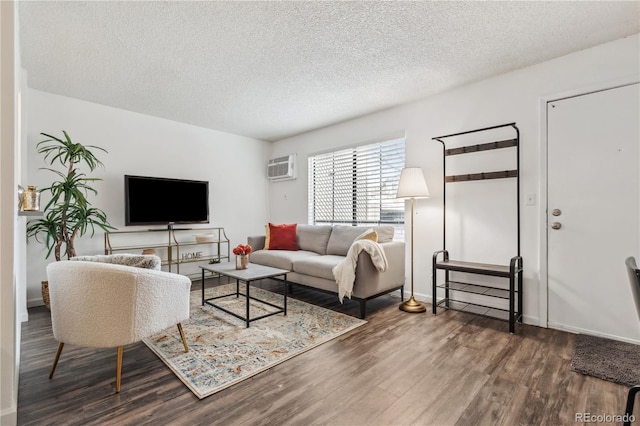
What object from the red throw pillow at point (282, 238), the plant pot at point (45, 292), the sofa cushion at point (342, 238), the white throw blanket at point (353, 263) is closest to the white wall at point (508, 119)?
the sofa cushion at point (342, 238)

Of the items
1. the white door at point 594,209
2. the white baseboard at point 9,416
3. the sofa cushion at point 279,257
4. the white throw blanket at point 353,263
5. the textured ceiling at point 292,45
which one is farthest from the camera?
the sofa cushion at point 279,257

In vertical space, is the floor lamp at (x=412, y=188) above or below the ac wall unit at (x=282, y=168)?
below

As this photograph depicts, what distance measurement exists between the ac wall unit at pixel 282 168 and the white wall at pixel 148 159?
223 mm

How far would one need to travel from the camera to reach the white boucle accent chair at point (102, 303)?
71.2 inches

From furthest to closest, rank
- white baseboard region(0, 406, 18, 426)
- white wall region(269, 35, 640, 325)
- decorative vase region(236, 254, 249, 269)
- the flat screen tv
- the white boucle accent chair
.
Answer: the flat screen tv < decorative vase region(236, 254, 249, 269) < white wall region(269, 35, 640, 325) < the white boucle accent chair < white baseboard region(0, 406, 18, 426)

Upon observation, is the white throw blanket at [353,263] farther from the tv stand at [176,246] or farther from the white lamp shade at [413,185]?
the tv stand at [176,246]

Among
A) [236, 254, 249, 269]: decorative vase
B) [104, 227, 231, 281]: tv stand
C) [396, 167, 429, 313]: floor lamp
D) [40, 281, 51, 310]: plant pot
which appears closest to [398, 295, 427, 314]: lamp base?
[396, 167, 429, 313]: floor lamp

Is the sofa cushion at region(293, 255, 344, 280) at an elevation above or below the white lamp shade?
below

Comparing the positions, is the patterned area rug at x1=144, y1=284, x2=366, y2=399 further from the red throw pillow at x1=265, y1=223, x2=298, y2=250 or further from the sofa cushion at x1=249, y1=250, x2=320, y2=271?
the red throw pillow at x1=265, y1=223, x2=298, y2=250

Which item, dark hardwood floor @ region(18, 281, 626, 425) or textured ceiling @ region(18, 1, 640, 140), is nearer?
dark hardwood floor @ region(18, 281, 626, 425)

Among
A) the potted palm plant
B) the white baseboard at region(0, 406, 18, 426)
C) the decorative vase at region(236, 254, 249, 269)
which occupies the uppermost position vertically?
the potted palm plant

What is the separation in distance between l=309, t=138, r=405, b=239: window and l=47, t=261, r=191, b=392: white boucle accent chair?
3.01 meters

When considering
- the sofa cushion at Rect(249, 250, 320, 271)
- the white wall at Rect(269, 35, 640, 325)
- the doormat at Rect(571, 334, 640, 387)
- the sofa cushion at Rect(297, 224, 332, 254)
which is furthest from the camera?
the sofa cushion at Rect(297, 224, 332, 254)

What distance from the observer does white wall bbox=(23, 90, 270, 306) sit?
3.56 metres
